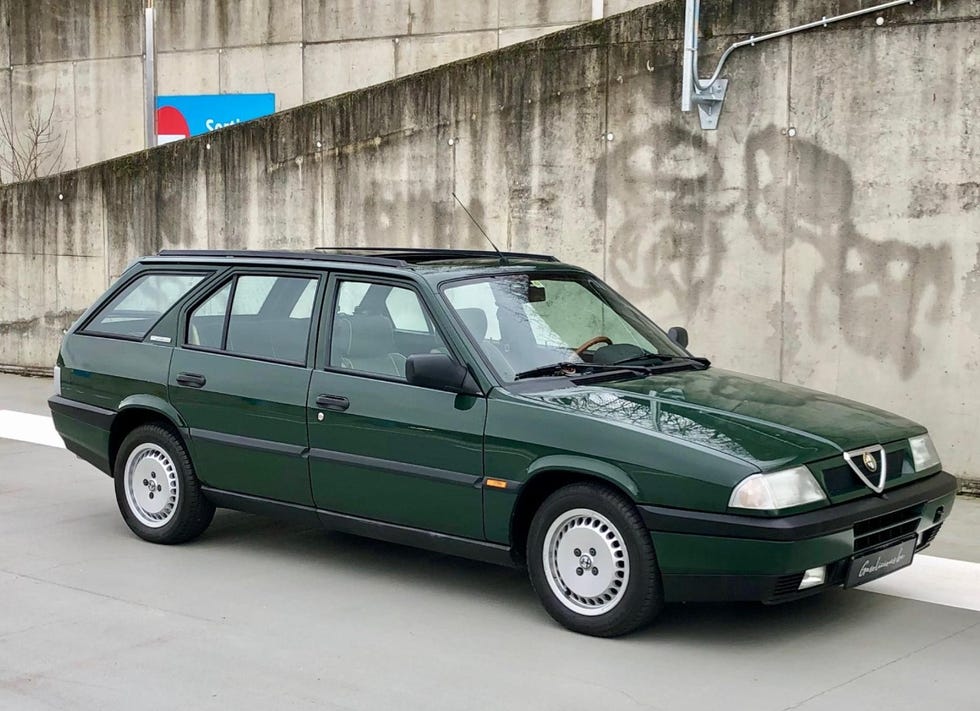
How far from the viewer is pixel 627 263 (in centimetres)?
1062

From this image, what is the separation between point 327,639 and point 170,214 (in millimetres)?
8950

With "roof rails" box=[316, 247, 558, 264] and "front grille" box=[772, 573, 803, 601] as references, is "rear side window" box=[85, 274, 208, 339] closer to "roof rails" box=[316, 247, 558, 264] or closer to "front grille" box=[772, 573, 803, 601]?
"roof rails" box=[316, 247, 558, 264]

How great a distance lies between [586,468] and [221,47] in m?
12.8

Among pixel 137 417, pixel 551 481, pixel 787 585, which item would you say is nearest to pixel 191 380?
pixel 137 417

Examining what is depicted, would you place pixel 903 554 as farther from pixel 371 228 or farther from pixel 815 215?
pixel 371 228

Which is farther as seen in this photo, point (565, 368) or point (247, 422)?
point (247, 422)

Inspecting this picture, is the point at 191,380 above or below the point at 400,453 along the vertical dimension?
A: above

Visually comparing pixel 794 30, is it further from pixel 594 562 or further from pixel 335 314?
pixel 594 562

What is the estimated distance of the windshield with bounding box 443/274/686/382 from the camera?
6.44 m

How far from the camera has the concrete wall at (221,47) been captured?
15289 mm

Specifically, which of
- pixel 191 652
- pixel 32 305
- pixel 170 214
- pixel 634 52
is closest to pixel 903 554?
pixel 191 652

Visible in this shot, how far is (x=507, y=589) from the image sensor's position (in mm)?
6676

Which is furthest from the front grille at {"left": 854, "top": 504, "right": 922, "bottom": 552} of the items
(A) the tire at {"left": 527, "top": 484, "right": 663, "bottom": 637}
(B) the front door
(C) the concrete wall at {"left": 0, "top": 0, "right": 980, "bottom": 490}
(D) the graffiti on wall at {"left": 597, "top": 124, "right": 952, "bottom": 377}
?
(D) the graffiti on wall at {"left": 597, "top": 124, "right": 952, "bottom": 377}

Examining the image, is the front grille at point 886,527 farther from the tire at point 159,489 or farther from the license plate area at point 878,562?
the tire at point 159,489
